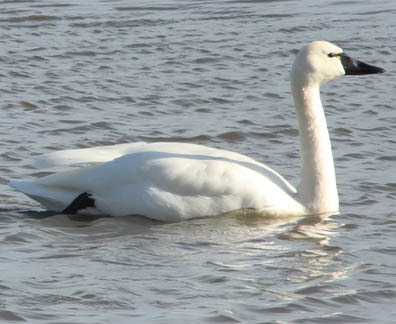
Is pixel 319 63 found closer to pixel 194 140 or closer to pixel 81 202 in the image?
pixel 81 202

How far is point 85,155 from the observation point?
27.8ft

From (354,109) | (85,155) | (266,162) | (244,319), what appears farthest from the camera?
(354,109)

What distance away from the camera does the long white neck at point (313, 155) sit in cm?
866

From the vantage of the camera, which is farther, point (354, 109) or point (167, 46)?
point (167, 46)

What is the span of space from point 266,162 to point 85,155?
2026 mm

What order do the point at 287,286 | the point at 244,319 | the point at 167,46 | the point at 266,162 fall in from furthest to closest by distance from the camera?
the point at 167,46 < the point at 266,162 < the point at 287,286 < the point at 244,319

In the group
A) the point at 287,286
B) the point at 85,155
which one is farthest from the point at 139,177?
the point at 287,286

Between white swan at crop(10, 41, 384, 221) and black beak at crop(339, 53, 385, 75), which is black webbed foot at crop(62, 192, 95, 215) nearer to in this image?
white swan at crop(10, 41, 384, 221)

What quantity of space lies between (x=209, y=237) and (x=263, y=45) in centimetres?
711

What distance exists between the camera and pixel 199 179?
825cm

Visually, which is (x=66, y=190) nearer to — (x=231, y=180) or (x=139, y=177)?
(x=139, y=177)

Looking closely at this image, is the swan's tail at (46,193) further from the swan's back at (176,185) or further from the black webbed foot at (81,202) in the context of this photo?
the black webbed foot at (81,202)

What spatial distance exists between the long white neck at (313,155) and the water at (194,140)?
167 mm

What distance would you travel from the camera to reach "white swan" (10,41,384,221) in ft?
27.2
